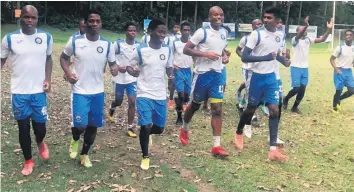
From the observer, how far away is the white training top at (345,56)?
1144 centimetres

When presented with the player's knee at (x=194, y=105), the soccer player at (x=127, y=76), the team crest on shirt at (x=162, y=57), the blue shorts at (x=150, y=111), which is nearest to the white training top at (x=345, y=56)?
the player's knee at (x=194, y=105)

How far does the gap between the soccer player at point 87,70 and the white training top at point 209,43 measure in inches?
58.9

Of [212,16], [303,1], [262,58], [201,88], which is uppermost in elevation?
[303,1]

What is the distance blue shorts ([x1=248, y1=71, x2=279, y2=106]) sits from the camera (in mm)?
6969

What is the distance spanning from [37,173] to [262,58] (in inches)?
145

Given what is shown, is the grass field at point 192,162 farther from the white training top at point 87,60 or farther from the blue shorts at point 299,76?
the blue shorts at point 299,76

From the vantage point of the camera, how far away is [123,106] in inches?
438

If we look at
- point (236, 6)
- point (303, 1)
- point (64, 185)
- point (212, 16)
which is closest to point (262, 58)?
point (212, 16)

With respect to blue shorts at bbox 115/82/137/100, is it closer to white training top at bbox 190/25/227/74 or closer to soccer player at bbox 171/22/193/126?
soccer player at bbox 171/22/193/126

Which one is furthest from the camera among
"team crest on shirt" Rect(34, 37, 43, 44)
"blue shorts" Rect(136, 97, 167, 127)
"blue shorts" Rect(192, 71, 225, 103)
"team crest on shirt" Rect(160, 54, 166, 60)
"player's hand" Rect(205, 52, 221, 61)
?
"blue shorts" Rect(192, 71, 225, 103)

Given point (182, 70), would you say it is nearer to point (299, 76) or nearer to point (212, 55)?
point (299, 76)

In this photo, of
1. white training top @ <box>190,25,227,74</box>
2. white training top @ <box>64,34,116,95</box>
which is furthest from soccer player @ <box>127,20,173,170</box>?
white training top @ <box>190,25,227,74</box>

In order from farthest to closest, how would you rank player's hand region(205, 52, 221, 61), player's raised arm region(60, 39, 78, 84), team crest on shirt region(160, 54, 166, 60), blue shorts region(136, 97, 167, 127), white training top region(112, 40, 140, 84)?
white training top region(112, 40, 140, 84) → player's hand region(205, 52, 221, 61) → team crest on shirt region(160, 54, 166, 60) → blue shorts region(136, 97, 167, 127) → player's raised arm region(60, 39, 78, 84)

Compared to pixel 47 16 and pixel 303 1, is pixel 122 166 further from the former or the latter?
pixel 303 1
